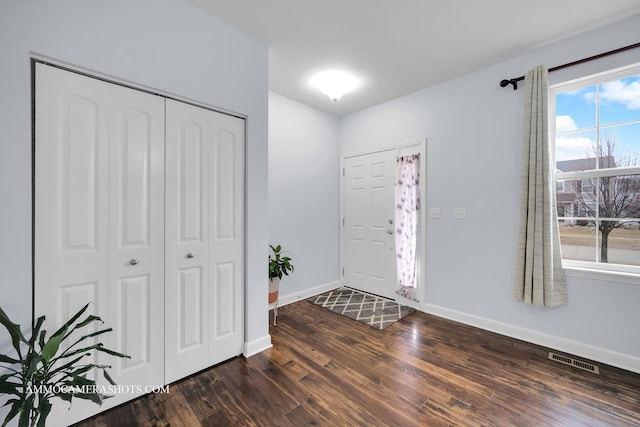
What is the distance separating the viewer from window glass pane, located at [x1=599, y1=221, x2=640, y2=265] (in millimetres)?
2143

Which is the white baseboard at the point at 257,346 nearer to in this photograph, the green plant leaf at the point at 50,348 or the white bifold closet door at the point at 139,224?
the white bifold closet door at the point at 139,224

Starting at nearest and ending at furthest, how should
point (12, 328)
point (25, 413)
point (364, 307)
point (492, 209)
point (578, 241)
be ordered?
point (25, 413), point (12, 328), point (578, 241), point (492, 209), point (364, 307)

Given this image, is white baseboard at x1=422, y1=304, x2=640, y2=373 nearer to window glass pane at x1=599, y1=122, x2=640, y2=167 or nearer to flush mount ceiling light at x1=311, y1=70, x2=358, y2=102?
window glass pane at x1=599, y1=122, x2=640, y2=167

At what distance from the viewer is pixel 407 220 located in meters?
3.43

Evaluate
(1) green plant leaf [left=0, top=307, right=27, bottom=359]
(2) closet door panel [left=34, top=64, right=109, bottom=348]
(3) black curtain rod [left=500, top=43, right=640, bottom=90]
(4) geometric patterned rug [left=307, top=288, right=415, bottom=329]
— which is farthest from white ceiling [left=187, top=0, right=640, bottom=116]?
(4) geometric patterned rug [left=307, top=288, right=415, bottom=329]

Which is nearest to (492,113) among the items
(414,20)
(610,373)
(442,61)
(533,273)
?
(442,61)

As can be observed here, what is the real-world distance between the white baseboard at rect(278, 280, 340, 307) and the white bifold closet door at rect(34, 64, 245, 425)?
1.17m

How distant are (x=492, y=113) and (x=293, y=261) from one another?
2.79m

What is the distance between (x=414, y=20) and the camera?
82.6 inches

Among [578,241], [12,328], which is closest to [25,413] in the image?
[12,328]

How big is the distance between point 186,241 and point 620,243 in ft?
11.3

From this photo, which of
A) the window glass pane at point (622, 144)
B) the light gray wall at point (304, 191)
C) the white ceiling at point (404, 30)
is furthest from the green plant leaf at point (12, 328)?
the window glass pane at point (622, 144)

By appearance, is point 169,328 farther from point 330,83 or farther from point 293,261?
point 330,83

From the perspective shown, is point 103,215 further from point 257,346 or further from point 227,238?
point 257,346
